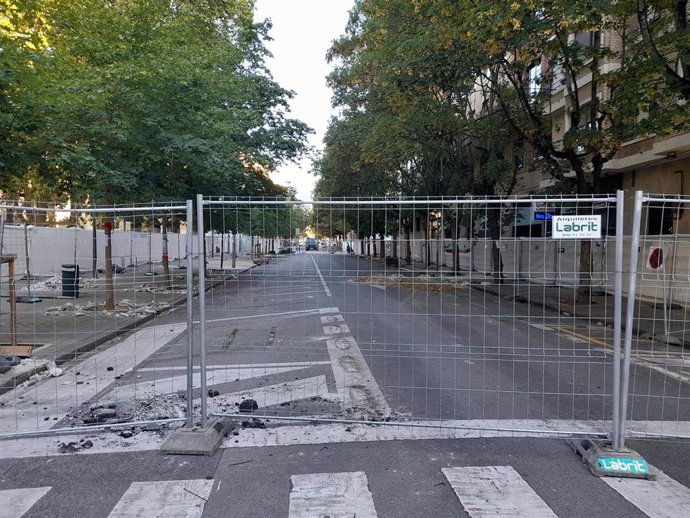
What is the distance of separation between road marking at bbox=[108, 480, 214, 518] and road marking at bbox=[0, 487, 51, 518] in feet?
2.10

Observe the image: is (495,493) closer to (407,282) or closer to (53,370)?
(407,282)

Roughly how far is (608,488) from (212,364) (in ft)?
18.5

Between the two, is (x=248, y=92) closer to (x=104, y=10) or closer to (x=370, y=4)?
(x=370, y=4)

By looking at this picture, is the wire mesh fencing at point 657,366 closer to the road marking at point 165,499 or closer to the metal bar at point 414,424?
the metal bar at point 414,424

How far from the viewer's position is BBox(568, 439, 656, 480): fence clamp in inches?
160

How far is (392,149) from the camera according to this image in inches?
753

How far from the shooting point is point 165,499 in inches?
147

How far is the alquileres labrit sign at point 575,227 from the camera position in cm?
448

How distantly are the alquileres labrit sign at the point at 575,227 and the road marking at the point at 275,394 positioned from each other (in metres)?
3.28

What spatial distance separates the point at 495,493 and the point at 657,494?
1237 millimetres

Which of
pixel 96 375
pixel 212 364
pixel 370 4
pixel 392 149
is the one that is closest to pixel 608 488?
pixel 212 364

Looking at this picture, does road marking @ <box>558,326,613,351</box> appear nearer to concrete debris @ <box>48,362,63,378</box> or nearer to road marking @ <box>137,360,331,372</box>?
road marking @ <box>137,360,331,372</box>

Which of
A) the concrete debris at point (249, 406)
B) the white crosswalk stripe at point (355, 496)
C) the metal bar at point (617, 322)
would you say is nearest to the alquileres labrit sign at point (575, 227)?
the metal bar at point (617, 322)

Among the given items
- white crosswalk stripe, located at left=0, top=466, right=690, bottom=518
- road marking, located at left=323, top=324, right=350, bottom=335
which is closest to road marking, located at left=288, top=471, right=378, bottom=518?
white crosswalk stripe, located at left=0, top=466, right=690, bottom=518
